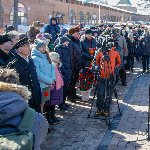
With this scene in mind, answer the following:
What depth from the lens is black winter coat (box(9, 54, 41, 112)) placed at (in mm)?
5051

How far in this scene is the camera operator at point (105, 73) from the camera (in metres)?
7.54

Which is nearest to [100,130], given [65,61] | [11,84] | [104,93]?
[104,93]

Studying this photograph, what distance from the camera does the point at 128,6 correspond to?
104812mm

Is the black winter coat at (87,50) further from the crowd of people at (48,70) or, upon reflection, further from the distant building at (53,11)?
the distant building at (53,11)

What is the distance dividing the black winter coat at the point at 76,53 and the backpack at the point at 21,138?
20.6 feet

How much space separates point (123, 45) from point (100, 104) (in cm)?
471

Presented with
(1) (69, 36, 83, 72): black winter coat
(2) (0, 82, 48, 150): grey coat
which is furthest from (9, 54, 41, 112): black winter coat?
(1) (69, 36, 83, 72): black winter coat

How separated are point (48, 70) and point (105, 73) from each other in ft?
5.48

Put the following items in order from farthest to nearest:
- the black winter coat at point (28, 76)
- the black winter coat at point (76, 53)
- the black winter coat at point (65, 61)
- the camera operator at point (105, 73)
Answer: the black winter coat at point (76, 53)
the black winter coat at point (65, 61)
the camera operator at point (105, 73)
the black winter coat at point (28, 76)

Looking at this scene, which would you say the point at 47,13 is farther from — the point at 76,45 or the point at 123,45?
the point at 76,45

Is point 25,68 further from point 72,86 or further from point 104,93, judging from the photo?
point 72,86

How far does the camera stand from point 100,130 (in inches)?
275

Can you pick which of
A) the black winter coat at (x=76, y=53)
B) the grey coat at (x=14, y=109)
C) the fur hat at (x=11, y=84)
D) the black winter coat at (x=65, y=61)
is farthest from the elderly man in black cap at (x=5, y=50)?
the black winter coat at (x=76, y=53)

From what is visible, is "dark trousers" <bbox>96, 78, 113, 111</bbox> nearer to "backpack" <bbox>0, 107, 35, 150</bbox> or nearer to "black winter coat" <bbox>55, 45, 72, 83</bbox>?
"black winter coat" <bbox>55, 45, 72, 83</bbox>
